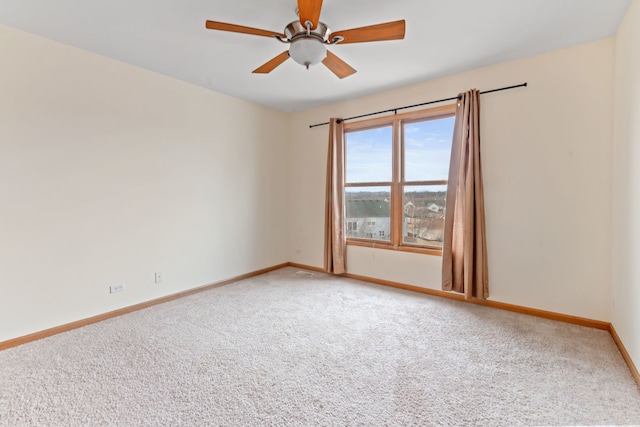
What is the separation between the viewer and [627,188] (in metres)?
2.17

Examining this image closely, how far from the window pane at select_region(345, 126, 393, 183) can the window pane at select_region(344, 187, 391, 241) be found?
17cm

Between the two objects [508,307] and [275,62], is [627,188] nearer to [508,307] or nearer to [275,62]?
[508,307]

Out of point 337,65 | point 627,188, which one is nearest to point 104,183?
point 337,65

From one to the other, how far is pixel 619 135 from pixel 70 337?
15.8ft

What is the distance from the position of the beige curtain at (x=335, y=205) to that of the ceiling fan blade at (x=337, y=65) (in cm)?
163

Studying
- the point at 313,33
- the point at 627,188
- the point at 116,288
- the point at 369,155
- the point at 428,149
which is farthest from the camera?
the point at 369,155

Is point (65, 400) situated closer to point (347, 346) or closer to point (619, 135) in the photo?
point (347, 346)

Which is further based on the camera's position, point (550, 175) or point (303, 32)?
point (550, 175)

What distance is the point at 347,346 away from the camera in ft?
7.75

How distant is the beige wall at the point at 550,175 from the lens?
262cm

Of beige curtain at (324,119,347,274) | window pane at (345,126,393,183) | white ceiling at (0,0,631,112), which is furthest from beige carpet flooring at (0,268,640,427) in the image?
white ceiling at (0,0,631,112)

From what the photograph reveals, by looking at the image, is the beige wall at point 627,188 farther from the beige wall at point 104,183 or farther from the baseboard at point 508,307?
the beige wall at point 104,183

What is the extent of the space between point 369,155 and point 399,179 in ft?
1.97

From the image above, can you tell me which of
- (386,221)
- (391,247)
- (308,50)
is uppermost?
(308,50)
